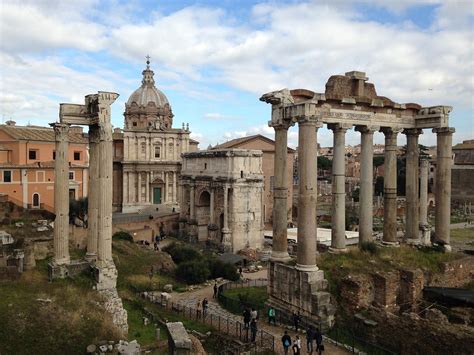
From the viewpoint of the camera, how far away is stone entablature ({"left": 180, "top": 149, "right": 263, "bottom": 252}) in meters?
37.4

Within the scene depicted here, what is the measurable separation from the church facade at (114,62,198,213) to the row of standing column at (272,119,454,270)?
34.4 meters

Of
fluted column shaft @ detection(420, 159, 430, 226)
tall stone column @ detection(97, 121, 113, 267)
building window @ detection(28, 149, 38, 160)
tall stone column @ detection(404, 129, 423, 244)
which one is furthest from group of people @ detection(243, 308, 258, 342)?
building window @ detection(28, 149, 38, 160)

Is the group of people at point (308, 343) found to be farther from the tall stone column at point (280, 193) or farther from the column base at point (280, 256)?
the tall stone column at point (280, 193)

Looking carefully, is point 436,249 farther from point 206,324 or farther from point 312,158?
point 206,324

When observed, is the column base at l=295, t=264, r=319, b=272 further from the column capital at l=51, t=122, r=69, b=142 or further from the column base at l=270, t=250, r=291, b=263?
the column capital at l=51, t=122, r=69, b=142

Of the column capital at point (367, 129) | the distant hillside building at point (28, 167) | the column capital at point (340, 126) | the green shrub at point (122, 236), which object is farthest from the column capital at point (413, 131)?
the distant hillside building at point (28, 167)

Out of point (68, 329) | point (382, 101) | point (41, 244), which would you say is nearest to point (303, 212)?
point (382, 101)

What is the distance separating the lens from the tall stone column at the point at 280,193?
1591 centimetres

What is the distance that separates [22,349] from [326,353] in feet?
25.7

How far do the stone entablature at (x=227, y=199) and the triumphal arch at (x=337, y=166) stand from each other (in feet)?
64.8

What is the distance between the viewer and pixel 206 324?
51.8 feet

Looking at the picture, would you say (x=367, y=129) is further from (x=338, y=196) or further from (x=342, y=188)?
(x=338, y=196)

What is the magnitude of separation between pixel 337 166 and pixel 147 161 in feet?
114

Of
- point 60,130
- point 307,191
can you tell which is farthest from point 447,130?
point 60,130
